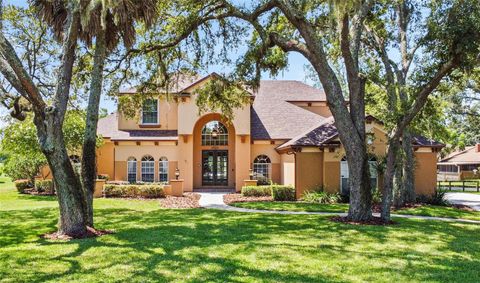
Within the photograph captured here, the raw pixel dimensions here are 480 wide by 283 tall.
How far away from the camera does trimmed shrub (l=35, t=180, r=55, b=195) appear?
2464cm

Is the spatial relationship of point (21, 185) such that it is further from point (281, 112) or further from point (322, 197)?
point (322, 197)

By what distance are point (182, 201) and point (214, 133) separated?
7830 mm

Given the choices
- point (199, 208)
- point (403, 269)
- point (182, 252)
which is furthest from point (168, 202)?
point (403, 269)

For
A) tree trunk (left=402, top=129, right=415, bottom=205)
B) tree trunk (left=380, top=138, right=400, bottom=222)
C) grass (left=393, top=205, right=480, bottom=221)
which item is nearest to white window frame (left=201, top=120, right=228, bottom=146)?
tree trunk (left=402, top=129, right=415, bottom=205)

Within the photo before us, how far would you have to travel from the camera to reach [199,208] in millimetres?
17734

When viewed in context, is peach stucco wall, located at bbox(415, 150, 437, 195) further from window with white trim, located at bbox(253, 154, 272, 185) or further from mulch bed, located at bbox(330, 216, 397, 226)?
mulch bed, located at bbox(330, 216, 397, 226)

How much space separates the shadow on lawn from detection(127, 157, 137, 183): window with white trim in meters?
11.7

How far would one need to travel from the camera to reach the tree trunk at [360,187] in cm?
1339

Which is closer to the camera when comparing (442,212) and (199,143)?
(442,212)

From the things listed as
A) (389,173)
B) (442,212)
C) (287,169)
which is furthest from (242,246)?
(287,169)

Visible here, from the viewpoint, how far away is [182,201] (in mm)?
20516

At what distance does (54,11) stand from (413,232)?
40.8 ft

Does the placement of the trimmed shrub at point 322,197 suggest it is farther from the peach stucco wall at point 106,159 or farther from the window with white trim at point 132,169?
the peach stucco wall at point 106,159

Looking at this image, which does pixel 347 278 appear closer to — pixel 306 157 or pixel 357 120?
pixel 357 120
